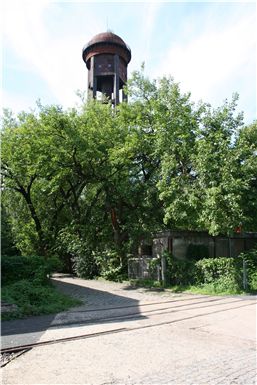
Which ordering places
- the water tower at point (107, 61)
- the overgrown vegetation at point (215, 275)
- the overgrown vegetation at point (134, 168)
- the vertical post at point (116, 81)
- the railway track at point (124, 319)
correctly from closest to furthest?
the railway track at point (124, 319)
the overgrown vegetation at point (215, 275)
the overgrown vegetation at point (134, 168)
the vertical post at point (116, 81)
the water tower at point (107, 61)

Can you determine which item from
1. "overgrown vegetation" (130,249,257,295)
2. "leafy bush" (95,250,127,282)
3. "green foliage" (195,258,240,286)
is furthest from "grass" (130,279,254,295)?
"leafy bush" (95,250,127,282)

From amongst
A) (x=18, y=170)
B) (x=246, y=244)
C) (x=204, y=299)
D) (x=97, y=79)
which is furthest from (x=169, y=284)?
(x=97, y=79)

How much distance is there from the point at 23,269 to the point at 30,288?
6.13ft

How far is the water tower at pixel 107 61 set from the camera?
112 ft

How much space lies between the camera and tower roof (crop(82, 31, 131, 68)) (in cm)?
3453

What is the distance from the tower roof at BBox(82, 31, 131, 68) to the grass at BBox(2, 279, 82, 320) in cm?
2673

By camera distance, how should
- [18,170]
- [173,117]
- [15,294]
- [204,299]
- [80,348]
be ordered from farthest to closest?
1. [18,170]
2. [173,117]
3. [204,299]
4. [15,294]
5. [80,348]

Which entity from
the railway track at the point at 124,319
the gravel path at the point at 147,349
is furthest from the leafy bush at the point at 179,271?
the gravel path at the point at 147,349

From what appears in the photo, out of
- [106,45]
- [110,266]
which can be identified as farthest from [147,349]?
[106,45]

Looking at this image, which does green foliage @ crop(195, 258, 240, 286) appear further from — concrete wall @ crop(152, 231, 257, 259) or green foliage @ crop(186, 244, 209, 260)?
concrete wall @ crop(152, 231, 257, 259)

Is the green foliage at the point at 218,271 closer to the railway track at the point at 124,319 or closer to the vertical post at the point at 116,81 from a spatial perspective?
the railway track at the point at 124,319

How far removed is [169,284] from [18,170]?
10828 millimetres

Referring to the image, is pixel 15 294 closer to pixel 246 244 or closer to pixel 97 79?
pixel 246 244

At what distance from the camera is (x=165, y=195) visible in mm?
18109
